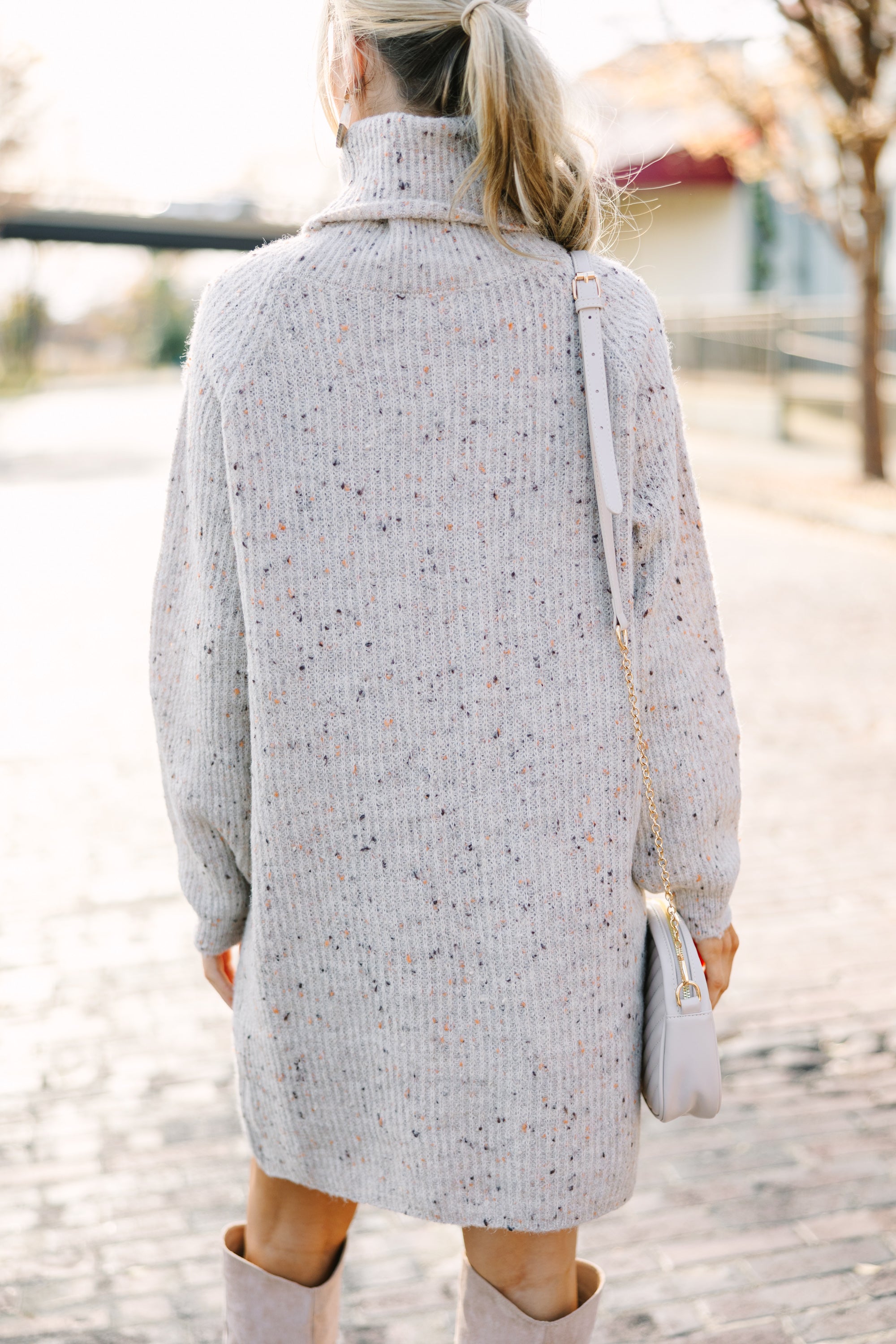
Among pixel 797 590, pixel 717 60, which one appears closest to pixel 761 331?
pixel 717 60

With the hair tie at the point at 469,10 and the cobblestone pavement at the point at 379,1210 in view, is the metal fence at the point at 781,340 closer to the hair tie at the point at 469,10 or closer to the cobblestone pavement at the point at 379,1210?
the cobblestone pavement at the point at 379,1210

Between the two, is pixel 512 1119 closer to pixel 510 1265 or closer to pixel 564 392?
pixel 510 1265

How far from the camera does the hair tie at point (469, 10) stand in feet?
4.50

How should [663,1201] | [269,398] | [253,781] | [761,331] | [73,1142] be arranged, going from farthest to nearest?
[761,331] → [73,1142] → [663,1201] → [253,781] → [269,398]

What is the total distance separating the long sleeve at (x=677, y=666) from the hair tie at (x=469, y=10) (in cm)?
36

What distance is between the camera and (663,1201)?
266 cm

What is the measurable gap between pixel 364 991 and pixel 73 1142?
1.68m

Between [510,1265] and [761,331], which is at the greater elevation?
[510,1265]

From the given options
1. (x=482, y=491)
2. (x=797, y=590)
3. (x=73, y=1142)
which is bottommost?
(x=797, y=590)

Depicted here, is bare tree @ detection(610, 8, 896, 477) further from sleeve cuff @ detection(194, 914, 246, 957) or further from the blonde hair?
sleeve cuff @ detection(194, 914, 246, 957)

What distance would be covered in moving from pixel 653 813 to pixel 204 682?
53cm

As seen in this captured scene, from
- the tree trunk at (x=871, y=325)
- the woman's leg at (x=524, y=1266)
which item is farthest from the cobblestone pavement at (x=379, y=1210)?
the tree trunk at (x=871, y=325)

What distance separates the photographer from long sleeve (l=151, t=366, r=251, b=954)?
1.48 meters

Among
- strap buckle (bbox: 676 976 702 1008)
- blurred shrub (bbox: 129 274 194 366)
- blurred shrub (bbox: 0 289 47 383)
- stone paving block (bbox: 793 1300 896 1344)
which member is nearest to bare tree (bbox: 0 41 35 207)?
blurred shrub (bbox: 0 289 47 383)
